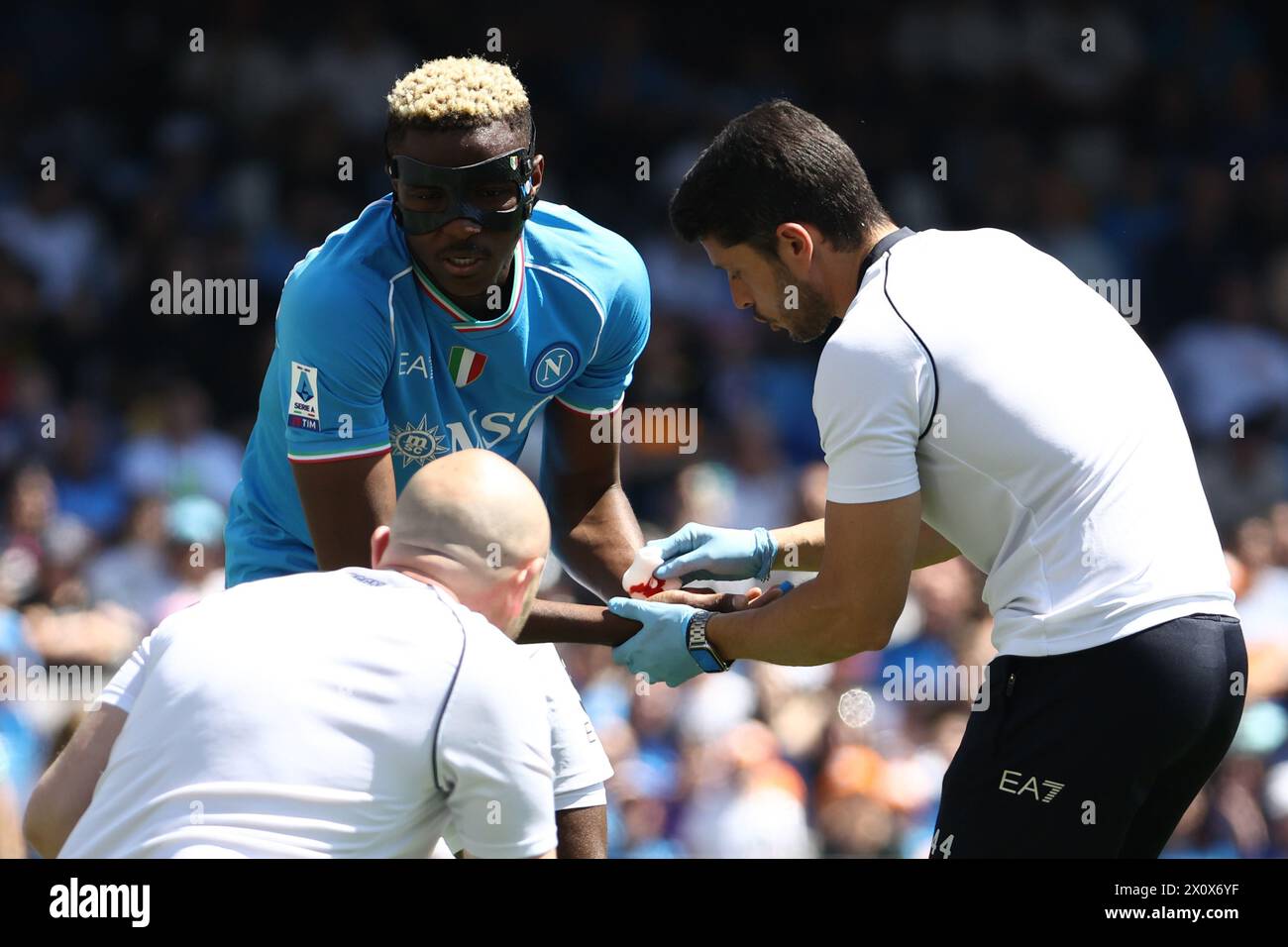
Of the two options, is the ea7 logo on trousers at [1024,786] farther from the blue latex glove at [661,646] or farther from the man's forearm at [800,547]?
the man's forearm at [800,547]

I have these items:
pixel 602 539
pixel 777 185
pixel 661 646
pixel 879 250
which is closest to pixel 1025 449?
pixel 879 250

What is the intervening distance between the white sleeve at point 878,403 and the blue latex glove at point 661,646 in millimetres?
681

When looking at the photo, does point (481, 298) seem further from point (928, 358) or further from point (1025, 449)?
point (1025, 449)

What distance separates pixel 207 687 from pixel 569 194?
710 centimetres

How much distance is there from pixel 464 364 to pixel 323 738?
1576mm

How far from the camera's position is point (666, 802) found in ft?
22.1

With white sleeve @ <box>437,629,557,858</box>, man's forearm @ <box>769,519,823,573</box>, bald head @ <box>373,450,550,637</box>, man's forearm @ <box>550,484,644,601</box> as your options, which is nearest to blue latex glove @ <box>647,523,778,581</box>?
man's forearm @ <box>769,519,823,573</box>

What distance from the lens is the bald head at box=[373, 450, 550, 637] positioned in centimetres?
275

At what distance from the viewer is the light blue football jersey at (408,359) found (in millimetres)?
3729

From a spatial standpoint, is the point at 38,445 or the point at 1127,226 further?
the point at 1127,226

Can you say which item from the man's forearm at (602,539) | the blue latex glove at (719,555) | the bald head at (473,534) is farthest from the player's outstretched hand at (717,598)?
the bald head at (473,534)

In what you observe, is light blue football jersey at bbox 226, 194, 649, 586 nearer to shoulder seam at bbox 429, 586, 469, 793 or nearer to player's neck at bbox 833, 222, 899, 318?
player's neck at bbox 833, 222, 899, 318

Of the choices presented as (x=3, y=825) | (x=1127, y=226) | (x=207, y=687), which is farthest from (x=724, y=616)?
(x=1127, y=226)

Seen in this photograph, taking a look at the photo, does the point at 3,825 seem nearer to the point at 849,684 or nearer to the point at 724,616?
the point at 724,616
